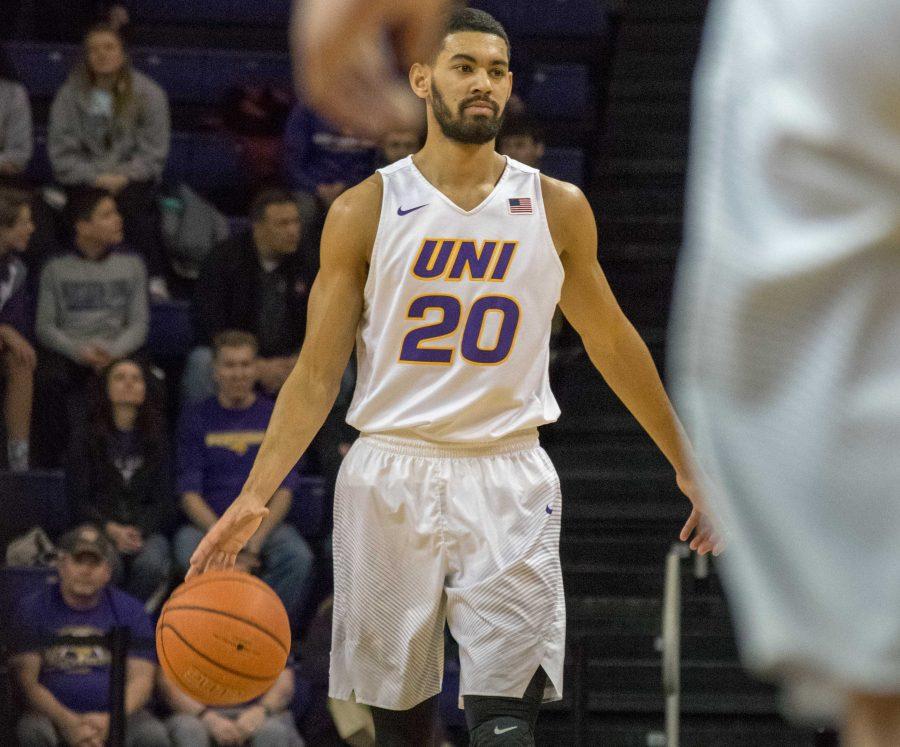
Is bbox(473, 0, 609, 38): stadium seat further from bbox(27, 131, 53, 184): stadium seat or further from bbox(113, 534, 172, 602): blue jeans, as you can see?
bbox(113, 534, 172, 602): blue jeans

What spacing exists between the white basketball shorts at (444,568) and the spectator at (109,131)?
13.4 ft

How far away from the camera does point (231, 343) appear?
7.04 meters

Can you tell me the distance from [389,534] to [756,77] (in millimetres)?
3025

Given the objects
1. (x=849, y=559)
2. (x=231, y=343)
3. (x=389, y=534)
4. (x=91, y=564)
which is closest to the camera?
(x=849, y=559)

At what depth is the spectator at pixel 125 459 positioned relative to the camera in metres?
7.06

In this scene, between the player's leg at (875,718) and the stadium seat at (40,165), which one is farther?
the stadium seat at (40,165)

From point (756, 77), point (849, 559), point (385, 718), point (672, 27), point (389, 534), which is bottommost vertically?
point (385, 718)

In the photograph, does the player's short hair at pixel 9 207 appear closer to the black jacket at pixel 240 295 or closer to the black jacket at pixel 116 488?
the black jacket at pixel 240 295

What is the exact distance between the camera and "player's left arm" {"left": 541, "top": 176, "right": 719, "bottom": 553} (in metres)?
4.51

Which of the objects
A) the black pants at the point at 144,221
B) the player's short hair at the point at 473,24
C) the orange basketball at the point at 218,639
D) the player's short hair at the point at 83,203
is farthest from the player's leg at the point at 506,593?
A: the black pants at the point at 144,221

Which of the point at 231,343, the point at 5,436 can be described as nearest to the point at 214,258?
the point at 231,343

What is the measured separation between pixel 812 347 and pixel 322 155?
7.06 metres

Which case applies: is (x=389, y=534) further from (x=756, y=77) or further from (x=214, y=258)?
(x=214, y=258)

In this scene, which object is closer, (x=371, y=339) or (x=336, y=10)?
(x=336, y=10)
